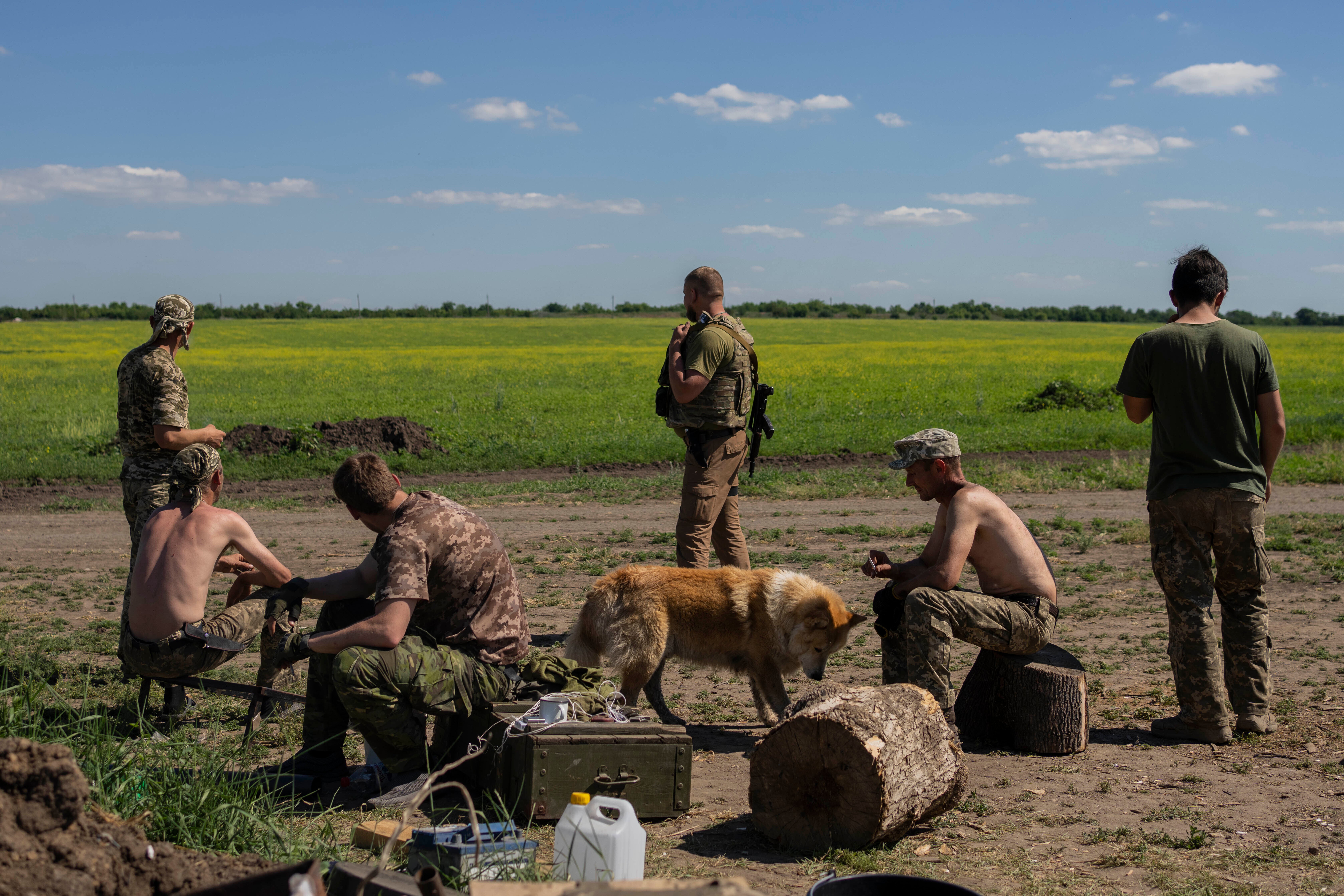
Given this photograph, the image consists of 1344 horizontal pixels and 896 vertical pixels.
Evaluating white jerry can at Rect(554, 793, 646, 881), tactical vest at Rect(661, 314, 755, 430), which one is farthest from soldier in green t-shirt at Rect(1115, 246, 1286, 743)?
white jerry can at Rect(554, 793, 646, 881)

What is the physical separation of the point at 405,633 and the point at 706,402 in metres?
3.15

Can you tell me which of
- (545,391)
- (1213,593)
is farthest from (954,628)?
(545,391)

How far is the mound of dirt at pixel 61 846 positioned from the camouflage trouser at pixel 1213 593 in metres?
Answer: 4.80

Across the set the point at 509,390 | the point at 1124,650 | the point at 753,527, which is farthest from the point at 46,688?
the point at 509,390

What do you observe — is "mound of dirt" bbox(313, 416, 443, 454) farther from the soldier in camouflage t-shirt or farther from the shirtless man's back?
the soldier in camouflage t-shirt

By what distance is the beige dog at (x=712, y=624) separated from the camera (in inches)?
225

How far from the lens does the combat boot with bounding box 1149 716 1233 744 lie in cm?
555

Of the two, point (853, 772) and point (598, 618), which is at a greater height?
point (598, 618)

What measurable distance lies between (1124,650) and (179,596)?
20.1 ft

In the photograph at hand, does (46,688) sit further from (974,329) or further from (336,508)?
(974,329)

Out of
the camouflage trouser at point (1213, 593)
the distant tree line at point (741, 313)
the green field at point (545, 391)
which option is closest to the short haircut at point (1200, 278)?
the camouflage trouser at point (1213, 593)

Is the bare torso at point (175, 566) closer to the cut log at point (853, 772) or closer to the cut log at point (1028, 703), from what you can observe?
the cut log at point (853, 772)

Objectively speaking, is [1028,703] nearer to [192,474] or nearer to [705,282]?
[705,282]

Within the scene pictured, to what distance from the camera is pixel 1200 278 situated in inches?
225
